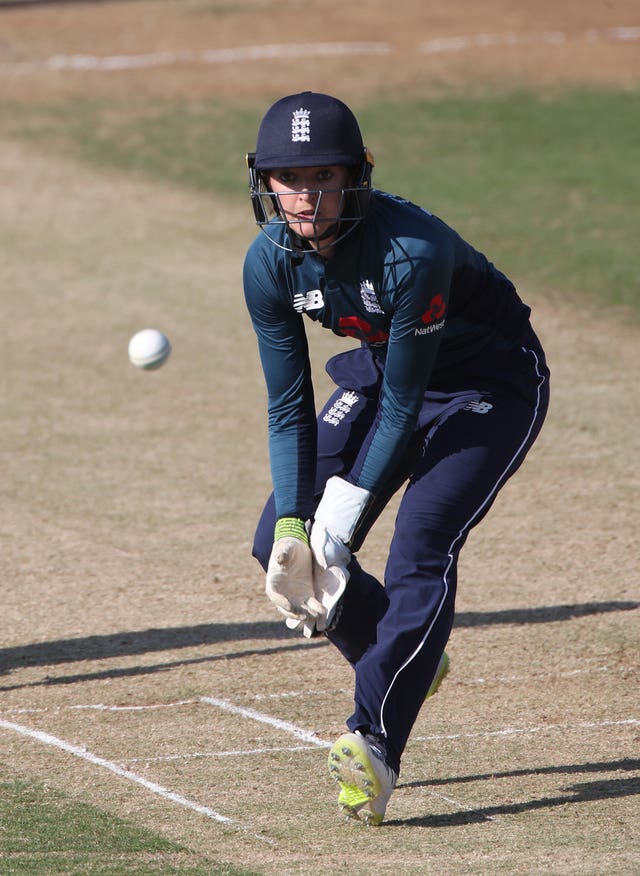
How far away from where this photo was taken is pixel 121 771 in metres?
5.39

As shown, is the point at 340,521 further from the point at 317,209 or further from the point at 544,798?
the point at 544,798

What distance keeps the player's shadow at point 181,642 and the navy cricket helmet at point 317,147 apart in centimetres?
250

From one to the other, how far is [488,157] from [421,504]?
595 inches

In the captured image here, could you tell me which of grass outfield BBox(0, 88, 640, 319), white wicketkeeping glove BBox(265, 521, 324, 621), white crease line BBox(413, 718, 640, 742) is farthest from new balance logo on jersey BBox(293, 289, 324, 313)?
grass outfield BBox(0, 88, 640, 319)

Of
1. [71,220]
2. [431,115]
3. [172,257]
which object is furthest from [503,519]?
[431,115]

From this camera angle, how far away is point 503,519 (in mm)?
8898

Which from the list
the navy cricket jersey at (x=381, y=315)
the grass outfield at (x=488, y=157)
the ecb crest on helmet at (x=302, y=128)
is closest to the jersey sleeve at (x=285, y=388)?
the navy cricket jersey at (x=381, y=315)

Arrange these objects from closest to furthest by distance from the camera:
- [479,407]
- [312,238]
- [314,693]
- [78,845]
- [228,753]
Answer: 1. [78,845]
2. [312,238]
3. [479,407]
4. [228,753]
5. [314,693]

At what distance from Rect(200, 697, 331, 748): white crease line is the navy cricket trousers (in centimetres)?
42

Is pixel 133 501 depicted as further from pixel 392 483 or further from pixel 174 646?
pixel 392 483

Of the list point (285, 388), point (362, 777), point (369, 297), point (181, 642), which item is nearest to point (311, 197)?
point (369, 297)

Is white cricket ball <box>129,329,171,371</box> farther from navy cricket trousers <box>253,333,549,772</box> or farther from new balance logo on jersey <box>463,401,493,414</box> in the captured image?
new balance logo on jersey <box>463,401,493,414</box>

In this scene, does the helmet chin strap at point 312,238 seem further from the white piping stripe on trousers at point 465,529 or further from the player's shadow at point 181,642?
the player's shadow at point 181,642

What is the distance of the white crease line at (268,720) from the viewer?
572 cm
